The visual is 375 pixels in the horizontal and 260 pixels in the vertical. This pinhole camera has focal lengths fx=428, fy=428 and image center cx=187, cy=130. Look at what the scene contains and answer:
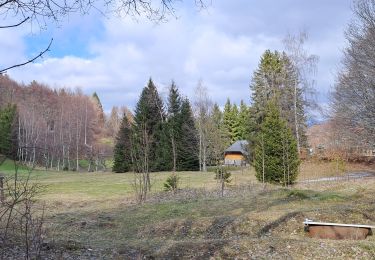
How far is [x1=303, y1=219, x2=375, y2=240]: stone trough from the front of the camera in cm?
855

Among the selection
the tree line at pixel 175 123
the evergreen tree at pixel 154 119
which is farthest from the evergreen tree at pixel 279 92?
the evergreen tree at pixel 154 119

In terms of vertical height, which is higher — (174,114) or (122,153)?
(174,114)

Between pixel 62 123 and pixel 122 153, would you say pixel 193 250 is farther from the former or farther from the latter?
pixel 62 123

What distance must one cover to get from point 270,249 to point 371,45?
71.3 ft

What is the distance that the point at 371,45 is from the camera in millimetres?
25047

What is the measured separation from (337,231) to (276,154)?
1332 cm

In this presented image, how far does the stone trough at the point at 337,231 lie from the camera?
855 centimetres

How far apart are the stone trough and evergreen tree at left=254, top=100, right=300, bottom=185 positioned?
12.6 meters

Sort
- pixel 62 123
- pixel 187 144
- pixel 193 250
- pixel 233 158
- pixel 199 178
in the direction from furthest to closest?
pixel 62 123
pixel 233 158
pixel 187 144
pixel 199 178
pixel 193 250

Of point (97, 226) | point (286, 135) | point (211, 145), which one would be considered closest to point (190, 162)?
point (211, 145)

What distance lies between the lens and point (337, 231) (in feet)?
28.4

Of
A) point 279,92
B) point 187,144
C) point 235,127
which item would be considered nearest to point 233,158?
point 187,144

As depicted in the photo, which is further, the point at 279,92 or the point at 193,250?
the point at 279,92

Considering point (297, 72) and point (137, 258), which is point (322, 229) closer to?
point (137, 258)
